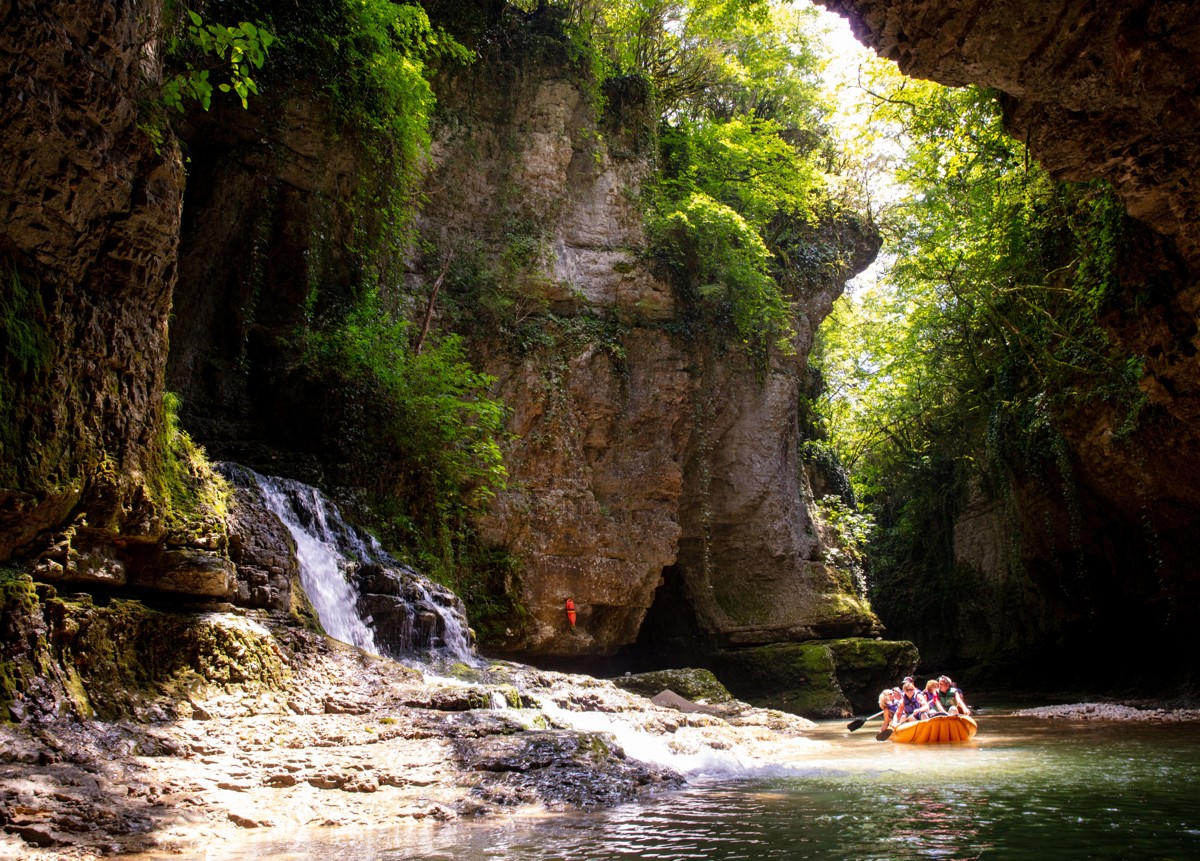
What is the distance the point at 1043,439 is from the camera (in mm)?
17625

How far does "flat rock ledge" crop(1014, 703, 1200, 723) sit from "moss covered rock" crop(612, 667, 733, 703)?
5.68 metres

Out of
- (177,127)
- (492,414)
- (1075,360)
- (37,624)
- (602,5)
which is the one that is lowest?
(37,624)

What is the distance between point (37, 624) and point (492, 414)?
8.73 m

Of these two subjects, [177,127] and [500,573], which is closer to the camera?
[177,127]

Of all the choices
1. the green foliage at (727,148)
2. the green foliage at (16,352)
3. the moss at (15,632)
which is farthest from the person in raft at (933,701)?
the green foliage at (16,352)

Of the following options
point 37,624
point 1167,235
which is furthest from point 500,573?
point 1167,235

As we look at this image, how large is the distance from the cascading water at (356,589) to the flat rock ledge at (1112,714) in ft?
34.8

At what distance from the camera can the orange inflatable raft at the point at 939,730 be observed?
1065 centimetres

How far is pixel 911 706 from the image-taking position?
1209cm

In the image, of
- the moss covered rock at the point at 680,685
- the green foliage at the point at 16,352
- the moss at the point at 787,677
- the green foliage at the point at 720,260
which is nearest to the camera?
the green foliage at the point at 16,352

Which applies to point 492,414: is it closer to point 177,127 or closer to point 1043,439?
point 177,127

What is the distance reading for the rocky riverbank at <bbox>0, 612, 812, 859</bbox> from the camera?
404cm

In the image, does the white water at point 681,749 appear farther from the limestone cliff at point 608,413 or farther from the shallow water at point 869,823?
the limestone cliff at point 608,413

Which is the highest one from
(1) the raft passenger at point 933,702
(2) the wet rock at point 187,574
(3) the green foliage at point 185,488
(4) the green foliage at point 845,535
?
(4) the green foliage at point 845,535
